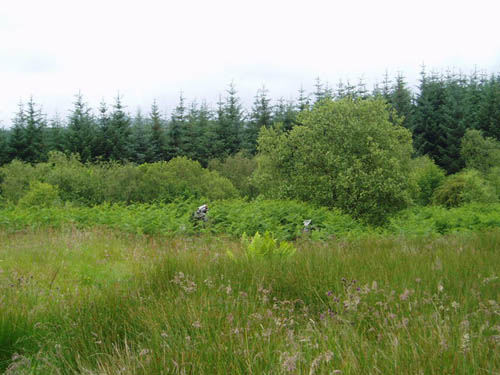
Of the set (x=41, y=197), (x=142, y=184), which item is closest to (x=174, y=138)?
(x=142, y=184)

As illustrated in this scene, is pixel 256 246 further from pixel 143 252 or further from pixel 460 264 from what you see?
pixel 460 264

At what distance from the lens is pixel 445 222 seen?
478 inches

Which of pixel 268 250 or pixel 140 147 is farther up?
pixel 140 147

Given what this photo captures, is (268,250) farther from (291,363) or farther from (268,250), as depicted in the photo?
(291,363)

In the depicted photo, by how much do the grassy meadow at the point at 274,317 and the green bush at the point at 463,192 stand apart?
63.5 ft

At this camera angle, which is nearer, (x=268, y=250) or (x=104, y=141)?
(x=268, y=250)

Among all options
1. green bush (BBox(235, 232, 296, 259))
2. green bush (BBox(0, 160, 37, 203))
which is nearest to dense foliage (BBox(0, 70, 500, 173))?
green bush (BBox(0, 160, 37, 203))

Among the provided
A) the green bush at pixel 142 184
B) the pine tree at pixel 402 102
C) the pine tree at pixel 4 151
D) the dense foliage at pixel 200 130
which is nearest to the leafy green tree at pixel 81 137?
the dense foliage at pixel 200 130

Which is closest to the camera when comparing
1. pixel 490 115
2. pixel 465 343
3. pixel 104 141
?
pixel 465 343

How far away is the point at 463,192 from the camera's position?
933 inches

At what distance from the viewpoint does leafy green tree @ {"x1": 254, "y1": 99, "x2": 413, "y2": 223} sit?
48.9 ft

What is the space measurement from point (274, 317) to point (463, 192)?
24059 mm

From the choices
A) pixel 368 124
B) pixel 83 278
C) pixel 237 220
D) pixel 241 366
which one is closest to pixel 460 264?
pixel 241 366

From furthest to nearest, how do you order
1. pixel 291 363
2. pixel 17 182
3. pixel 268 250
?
1. pixel 17 182
2. pixel 268 250
3. pixel 291 363
